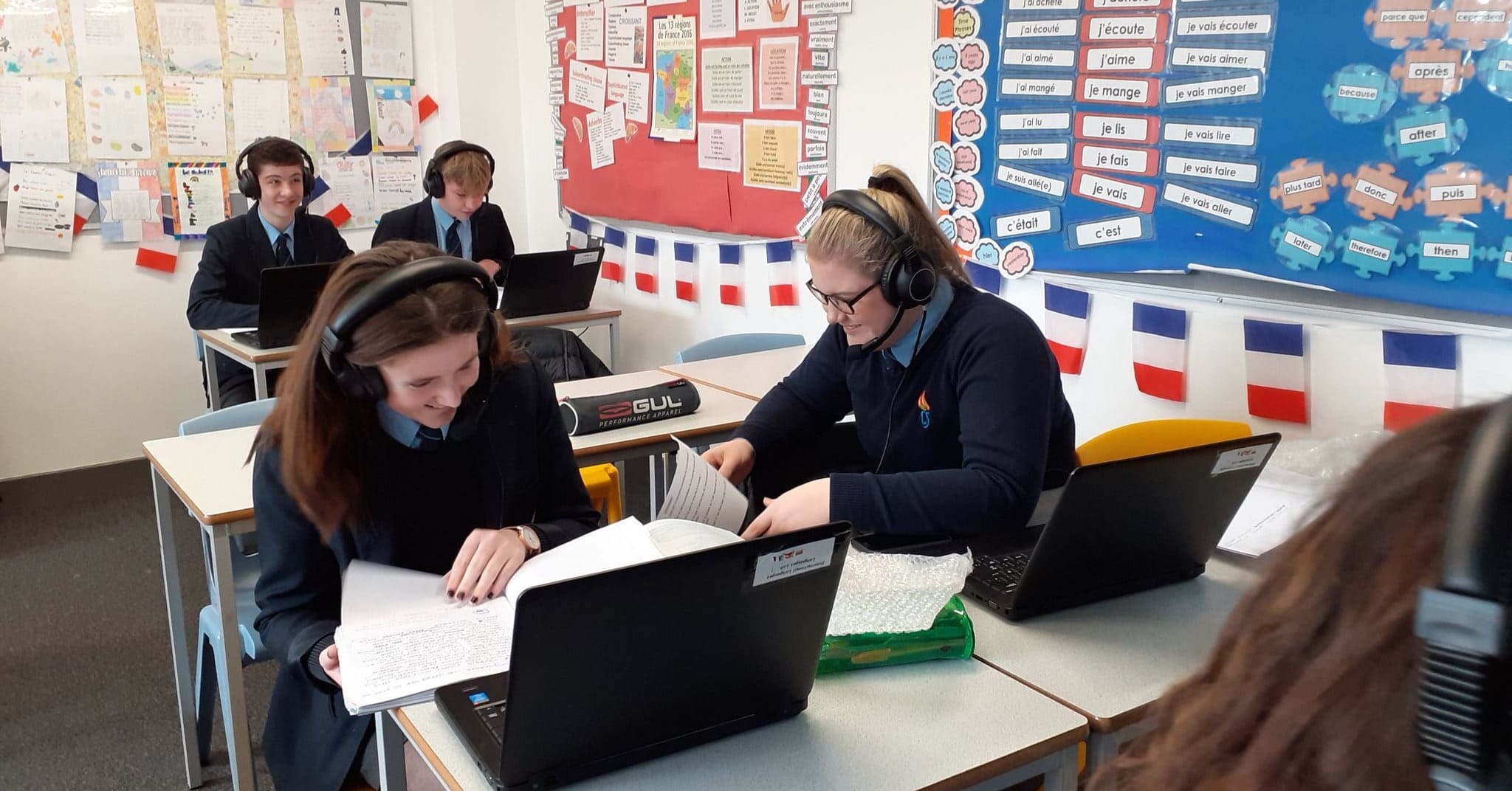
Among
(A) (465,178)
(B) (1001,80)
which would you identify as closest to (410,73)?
(A) (465,178)

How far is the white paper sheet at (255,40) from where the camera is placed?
13.9 ft

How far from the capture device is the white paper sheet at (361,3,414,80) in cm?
450

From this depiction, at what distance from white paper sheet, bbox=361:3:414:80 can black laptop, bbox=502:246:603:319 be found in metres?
1.57

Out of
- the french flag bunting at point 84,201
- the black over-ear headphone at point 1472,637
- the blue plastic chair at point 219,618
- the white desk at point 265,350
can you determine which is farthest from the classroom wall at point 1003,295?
the blue plastic chair at point 219,618

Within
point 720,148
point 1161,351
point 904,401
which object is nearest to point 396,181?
point 720,148

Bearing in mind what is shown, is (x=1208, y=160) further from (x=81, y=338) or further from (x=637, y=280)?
(x=81, y=338)

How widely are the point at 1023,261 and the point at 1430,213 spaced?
0.94 meters

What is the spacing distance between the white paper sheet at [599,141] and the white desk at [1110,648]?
10.3 ft

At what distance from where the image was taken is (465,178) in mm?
3777

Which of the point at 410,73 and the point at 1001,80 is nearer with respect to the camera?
the point at 1001,80

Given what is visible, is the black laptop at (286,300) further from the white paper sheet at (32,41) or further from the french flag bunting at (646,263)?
the white paper sheet at (32,41)

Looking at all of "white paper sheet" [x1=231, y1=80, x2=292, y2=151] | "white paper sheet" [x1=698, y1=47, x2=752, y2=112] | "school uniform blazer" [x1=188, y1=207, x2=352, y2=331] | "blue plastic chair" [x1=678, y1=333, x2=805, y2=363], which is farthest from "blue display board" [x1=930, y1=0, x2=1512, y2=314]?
"white paper sheet" [x1=231, y1=80, x2=292, y2=151]

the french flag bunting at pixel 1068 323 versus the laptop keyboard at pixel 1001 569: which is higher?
the french flag bunting at pixel 1068 323

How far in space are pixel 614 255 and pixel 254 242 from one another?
131 centimetres
